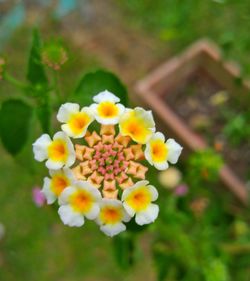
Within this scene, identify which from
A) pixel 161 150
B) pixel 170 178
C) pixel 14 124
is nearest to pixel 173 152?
pixel 161 150

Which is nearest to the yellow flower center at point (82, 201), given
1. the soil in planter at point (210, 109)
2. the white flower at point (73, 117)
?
the white flower at point (73, 117)

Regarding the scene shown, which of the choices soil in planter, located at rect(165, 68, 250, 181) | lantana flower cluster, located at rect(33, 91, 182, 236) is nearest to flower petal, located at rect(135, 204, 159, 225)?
lantana flower cluster, located at rect(33, 91, 182, 236)

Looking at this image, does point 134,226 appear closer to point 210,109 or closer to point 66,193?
point 66,193

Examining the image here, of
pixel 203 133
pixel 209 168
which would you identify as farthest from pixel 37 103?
pixel 203 133

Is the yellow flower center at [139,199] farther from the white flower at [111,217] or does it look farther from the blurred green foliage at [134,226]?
the blurred green foliage at [134,226]

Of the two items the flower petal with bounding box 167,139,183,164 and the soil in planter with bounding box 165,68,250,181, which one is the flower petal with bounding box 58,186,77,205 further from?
the soil in planter with bounding box 165,68,250,181

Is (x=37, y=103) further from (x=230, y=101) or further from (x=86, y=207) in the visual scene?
(x=230, y=101)
